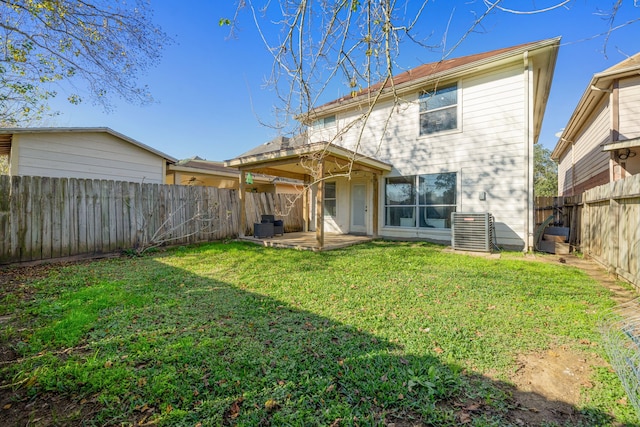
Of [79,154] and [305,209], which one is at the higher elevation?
[79,154]

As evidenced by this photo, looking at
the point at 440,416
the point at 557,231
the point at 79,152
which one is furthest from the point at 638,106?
the point at 79,152

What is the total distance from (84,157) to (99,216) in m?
3.23

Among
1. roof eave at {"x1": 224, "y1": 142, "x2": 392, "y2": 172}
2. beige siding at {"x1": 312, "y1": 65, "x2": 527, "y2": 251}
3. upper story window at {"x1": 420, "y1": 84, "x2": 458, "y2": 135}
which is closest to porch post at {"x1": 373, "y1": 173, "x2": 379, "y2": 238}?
roof eave at {"x1": 224, "y1": 142, "x2": 392, "y2": 172}

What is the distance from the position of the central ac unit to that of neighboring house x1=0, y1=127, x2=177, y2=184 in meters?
9.95

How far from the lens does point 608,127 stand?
7453mm

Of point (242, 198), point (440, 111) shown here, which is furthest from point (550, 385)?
point (242, 198)

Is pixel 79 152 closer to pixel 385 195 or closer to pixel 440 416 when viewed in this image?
pixel 385 195

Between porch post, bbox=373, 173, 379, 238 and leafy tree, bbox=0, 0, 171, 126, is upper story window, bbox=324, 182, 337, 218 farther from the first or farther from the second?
leafy tree, bbox=0, 0, 171, 126

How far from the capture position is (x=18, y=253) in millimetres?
5031

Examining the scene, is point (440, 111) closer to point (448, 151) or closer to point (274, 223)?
point (448, 151)

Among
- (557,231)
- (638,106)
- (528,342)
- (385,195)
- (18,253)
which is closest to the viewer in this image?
(528,342)

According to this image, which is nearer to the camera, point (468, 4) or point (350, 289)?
point (468, 4)

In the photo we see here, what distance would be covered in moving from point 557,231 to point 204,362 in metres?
A: 9.14

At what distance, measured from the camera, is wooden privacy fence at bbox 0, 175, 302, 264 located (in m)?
5.04
